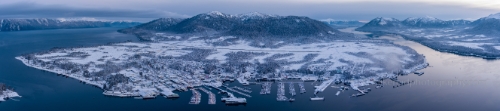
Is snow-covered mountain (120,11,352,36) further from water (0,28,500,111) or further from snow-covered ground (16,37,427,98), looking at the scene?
water (0,28,500,111)

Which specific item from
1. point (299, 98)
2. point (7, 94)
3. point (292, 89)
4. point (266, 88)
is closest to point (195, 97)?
point (266, 88)

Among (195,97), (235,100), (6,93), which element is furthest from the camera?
(6,93)

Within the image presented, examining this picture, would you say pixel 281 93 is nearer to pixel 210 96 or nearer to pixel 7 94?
pixel 210 96

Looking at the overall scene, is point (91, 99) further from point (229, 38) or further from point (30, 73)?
point (229, 38)

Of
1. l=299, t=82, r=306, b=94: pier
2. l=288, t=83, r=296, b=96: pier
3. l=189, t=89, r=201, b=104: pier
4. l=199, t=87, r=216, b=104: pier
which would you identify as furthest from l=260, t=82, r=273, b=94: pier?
l=189, t=89, r=201, b=104: pier

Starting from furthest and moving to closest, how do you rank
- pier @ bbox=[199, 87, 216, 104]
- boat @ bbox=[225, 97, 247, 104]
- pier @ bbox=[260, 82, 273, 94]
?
pier @ bbox=[260, 82, 273, 94], pier @ bbox=[199, 87, 216, 104], boat @ bbox=[225, 97, 247, 104]

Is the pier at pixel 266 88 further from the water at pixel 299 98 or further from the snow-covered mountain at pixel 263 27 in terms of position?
the snow-covered mountain at pixel 263 27

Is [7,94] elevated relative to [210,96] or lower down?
lower down

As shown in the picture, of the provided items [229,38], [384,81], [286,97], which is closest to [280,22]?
[229,38]
